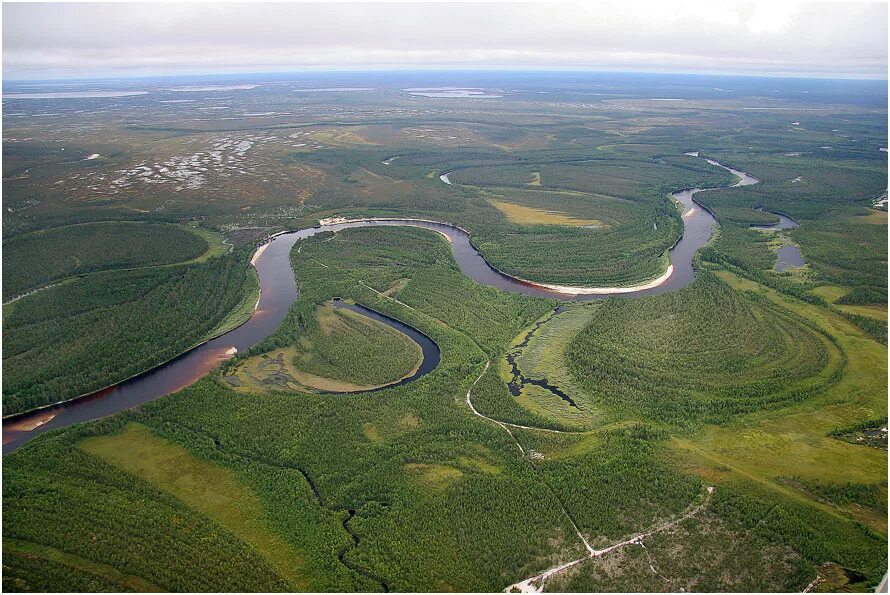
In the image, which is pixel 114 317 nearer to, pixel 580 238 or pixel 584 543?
pixel 584 543

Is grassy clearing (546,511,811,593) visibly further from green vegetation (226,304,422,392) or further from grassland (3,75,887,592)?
green vegetation (226,304,422,392)

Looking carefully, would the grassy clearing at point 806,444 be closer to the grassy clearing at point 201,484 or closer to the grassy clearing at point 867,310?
the grassy clearing at point 867,310

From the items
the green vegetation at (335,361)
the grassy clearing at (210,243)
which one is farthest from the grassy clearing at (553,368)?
the grassy clearing at (210,243)

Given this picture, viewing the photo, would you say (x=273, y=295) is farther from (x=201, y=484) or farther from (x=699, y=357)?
(x=699, y=357)

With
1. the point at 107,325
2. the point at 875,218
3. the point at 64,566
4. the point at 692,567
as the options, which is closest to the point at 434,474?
the point at 692,567

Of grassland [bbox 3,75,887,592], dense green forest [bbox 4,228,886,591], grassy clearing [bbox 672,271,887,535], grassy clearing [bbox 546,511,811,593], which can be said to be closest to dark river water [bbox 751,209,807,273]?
grassland [bbox 3,75,887,592]

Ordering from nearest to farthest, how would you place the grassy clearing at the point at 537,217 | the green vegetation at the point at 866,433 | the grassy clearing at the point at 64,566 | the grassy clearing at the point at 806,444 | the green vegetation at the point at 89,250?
the grassy clearing at the point at 64,566 < the grassy clearing at the point at 806,444 < the green vegetation at the point at 866,433 < the green vegetation at the point at 89,250 < the grassy clearing at the point at 537,217

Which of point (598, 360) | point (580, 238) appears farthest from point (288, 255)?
point (598, 360)
